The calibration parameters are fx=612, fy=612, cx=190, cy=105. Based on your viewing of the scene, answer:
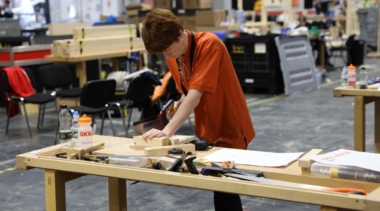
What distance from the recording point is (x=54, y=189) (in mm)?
2920

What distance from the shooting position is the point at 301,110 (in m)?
8.94

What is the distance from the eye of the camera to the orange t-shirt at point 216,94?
3.06 metres

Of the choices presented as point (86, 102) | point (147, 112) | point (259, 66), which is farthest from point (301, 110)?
point (86, 102)

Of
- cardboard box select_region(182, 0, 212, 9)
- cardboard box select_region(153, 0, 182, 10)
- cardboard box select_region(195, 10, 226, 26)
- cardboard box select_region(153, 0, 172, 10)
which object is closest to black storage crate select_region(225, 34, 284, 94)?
cardboard box select_region(195, 10, 226, 26)

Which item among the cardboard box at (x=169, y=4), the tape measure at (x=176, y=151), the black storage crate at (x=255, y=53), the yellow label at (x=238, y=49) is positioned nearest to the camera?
the tape measure at (x=176, y=151)

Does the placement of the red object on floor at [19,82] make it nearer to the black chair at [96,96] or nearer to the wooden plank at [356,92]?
the black chair at [96,96]

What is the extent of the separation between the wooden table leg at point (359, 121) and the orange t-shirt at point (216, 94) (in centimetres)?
202

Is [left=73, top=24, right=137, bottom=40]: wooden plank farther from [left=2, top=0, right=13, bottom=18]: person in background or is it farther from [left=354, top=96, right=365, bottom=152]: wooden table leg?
[left=2, top=0, right=13, bottom=18]: person in background

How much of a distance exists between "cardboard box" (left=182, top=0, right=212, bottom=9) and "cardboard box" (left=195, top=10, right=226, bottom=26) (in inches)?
7.3

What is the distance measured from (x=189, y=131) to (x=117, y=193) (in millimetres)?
4320

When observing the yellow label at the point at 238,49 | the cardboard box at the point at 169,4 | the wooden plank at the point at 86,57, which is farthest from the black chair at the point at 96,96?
the cardboard box at the point at 169,4

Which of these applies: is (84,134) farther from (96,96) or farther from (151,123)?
(96,96)

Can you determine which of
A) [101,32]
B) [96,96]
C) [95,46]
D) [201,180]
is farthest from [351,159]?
[101,32]

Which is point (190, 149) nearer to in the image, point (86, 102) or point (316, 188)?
point (316, 188)
